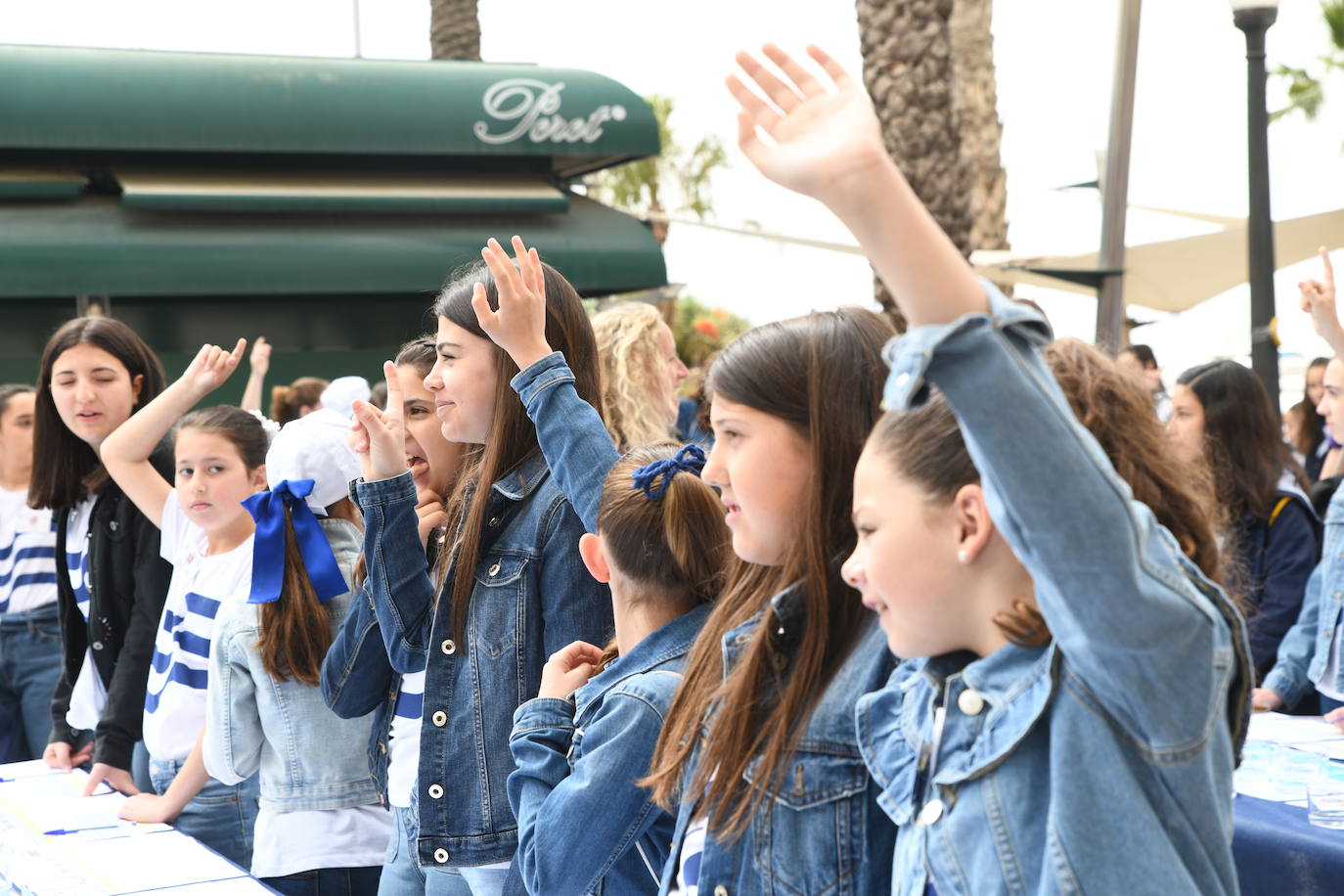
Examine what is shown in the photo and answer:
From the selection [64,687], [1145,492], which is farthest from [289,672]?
[1145,492]

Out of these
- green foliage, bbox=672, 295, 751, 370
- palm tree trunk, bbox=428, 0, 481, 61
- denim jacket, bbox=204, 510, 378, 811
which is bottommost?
green foliage, bbox=672, 295, 751, 370

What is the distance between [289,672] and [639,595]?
54.1 inches

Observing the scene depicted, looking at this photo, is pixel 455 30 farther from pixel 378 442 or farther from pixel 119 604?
pixel 378 442

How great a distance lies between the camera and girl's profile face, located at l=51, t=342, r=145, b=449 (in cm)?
432

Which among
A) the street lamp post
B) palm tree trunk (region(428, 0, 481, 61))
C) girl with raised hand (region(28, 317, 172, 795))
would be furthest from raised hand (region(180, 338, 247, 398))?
palm tree trunk (region(428, 0, 481, 61))

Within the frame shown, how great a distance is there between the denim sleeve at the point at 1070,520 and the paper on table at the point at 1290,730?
258 cm

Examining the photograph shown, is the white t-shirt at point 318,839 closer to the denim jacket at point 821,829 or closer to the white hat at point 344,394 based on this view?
the denim jacket at point 821,829

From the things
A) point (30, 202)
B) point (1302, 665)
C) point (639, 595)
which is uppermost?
point (30, 202)

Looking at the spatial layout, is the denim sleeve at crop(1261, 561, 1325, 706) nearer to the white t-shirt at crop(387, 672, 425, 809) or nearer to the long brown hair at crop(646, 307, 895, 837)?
the white t-shirt at crop(387, 672, 425, 809)

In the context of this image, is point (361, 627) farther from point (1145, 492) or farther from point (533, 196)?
point (533, 196)

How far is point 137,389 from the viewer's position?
4504 millimetres

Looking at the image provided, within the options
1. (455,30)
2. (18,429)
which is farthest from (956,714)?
(455,30)

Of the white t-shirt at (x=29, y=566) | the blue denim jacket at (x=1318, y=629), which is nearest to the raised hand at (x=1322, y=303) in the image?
the blue denim jacket at (x=1318, y=629)

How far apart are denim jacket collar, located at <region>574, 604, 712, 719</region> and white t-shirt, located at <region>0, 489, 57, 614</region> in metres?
3.24
